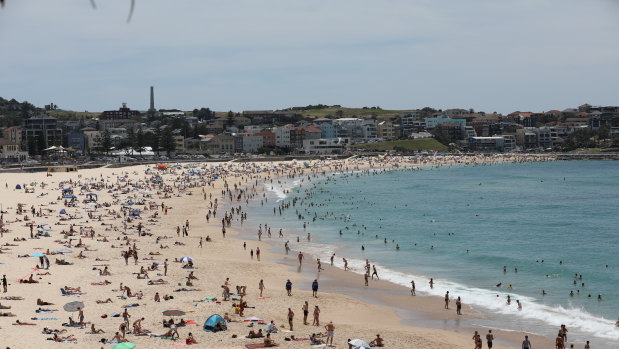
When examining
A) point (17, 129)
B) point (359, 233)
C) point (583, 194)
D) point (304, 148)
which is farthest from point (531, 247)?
point (17, 129)

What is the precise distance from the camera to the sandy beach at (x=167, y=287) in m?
18.3

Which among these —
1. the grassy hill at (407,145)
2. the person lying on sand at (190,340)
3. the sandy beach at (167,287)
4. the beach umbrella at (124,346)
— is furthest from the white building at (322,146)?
the beach umbrella at (124,346)

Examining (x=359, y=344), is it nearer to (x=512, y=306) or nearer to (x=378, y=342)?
(x=378, y=342)

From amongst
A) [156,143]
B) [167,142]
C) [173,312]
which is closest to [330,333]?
[173,312]

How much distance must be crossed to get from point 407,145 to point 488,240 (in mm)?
120956

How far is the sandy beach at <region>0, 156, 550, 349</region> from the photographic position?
18.3 metres

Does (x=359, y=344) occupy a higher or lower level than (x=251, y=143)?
lower

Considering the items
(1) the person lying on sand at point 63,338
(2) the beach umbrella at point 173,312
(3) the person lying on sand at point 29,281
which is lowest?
(2) the beach umbrella at point 173,312

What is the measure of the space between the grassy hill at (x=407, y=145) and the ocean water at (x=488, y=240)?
72.8m

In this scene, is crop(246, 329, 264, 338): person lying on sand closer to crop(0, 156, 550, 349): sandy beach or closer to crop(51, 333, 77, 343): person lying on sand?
crop(0, 156, 550, 349): sandy beach

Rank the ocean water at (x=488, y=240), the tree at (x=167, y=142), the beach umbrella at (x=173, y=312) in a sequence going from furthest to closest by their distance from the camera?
the tree at (x=167, y=142), the ocean water at (x=488, y=240), the beach umbrella at (x=173, y=312)

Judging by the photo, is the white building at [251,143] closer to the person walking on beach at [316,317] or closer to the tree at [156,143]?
the tree at [156,143]

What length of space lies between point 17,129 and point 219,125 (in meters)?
50.9

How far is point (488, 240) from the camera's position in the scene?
126 feet
